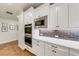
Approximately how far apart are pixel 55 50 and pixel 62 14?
2.93 ft

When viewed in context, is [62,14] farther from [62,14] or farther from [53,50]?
[53,50]

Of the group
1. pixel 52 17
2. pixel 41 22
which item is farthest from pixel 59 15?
pixel 41 22

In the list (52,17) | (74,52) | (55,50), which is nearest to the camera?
(74,52)

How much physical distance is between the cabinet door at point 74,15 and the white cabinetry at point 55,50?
562mm

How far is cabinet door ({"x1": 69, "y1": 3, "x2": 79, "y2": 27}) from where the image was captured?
2.01 meters

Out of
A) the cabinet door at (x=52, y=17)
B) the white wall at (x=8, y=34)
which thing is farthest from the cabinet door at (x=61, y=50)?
the white wall at (x=8, y=34)

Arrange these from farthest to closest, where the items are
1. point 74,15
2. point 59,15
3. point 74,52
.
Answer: point 59,15
point 74,15
point 74,52

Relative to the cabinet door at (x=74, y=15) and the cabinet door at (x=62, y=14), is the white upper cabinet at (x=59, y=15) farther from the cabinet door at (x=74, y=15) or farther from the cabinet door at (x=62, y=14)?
the cabinet door at (x=74, y=15)

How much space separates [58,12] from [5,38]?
576 cm

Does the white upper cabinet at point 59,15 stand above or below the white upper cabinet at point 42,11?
below

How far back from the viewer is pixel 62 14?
236cm

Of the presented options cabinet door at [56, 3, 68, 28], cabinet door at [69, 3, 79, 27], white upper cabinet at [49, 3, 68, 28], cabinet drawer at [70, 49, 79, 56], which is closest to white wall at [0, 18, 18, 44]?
white upper cabinet at [49, 3, 68, 28]

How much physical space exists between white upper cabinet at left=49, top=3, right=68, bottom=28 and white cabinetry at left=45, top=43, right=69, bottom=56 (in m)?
0.54

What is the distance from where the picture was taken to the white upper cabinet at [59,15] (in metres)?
2.26
